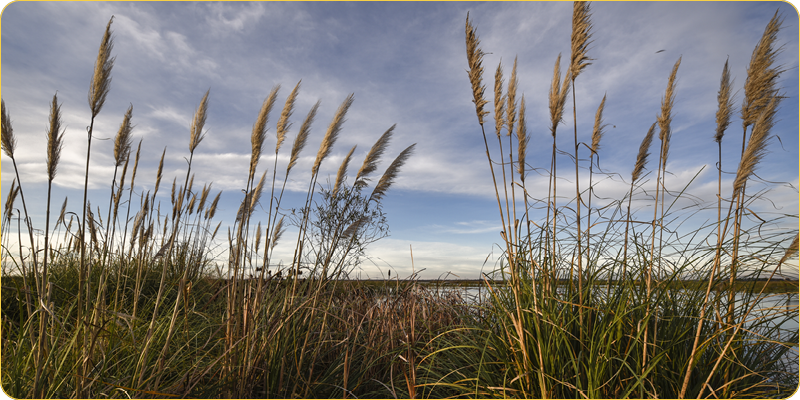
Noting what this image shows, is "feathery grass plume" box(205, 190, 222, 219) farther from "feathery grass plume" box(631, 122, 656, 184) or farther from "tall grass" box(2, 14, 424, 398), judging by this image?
"feathery grass plume" box(631, 122, 656, 184)

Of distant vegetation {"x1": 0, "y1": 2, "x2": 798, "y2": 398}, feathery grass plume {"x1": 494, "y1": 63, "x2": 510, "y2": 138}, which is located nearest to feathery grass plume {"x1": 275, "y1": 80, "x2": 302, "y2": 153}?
distant vegetation {"x1": 0, "y1": 2, "x2": 798, "y2": 398}

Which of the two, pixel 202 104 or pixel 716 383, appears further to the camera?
pixel 202 104

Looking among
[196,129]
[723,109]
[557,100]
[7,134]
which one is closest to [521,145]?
[557,100]

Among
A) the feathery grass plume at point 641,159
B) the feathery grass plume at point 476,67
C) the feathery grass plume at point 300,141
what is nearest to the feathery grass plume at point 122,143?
the feathery grass plume at point 300,141

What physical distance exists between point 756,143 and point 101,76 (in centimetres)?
414

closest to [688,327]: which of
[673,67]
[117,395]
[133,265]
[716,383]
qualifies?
→ [716,383]

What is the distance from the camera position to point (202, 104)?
3.08m

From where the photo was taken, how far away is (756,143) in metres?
2.54

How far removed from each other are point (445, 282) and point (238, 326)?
306 cm

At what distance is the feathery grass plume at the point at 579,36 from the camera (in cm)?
276

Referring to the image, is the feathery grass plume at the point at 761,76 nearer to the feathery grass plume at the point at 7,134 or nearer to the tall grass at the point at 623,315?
the tall grass at the point at 623,315

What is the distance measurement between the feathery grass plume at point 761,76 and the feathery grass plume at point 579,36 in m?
1.02

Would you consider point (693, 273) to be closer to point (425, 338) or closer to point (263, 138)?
point (425, 338)

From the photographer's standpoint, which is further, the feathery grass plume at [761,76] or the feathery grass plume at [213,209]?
the feathery grass plume at [213,209]
